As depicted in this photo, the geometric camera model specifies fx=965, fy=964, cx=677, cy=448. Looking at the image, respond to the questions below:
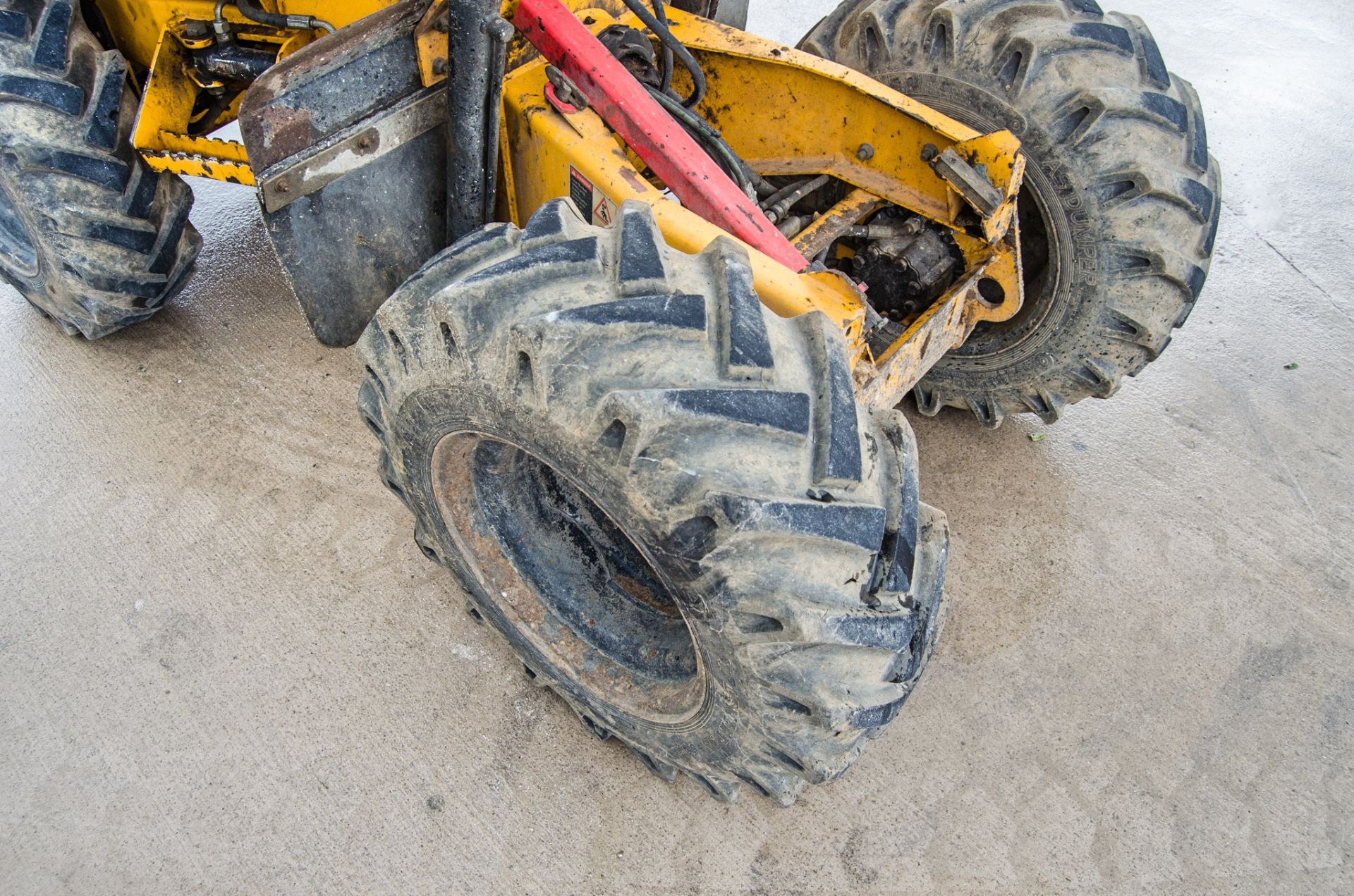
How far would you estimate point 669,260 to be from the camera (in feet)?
5.75

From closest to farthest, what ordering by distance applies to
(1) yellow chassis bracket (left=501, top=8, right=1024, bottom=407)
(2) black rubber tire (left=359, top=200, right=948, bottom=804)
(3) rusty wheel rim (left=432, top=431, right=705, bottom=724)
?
(2) black rubber tire (left=359, top=200, right=948, bottom=804), (1) yellow chassis bracket (left=501, top=8, right=1024, bottom=407), (3) rusty wheel rim (left=432, top=431, right=705, bottom=724)

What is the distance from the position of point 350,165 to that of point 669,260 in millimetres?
913

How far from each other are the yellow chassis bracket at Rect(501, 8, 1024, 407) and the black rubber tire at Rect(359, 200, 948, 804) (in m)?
0.23

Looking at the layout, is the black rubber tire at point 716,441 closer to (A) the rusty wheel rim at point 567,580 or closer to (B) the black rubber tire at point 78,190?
(A) the rusty wheel rim at point 567,580

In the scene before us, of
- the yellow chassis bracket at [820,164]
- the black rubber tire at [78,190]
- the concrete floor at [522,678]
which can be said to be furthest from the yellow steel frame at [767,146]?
the concrete floor at [522,678]

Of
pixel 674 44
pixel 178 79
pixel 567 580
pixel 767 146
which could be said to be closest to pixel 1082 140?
pixel 767 146

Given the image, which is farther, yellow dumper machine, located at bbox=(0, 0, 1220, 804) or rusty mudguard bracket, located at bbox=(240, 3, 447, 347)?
rusty mudguard bracket, located at bbox=(240, 3, 447, 347)

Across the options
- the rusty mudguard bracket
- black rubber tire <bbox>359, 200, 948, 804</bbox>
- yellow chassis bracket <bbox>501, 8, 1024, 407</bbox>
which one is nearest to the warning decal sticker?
yellow chassis bracket <bbox>501, 8, 1024, 407</bbox>

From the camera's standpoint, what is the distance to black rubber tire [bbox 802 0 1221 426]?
248 centimetres

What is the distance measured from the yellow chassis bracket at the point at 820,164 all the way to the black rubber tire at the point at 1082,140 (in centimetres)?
23

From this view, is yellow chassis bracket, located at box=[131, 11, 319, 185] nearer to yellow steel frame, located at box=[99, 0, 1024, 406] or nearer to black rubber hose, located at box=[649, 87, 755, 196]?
yellow steel frame, located at box=[99, 0, 1024, 406]

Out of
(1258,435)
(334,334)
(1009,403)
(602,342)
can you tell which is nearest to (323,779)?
(334,334)

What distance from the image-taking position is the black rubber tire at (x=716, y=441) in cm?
162

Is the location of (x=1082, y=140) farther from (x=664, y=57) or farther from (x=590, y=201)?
(x=590, y=201)
